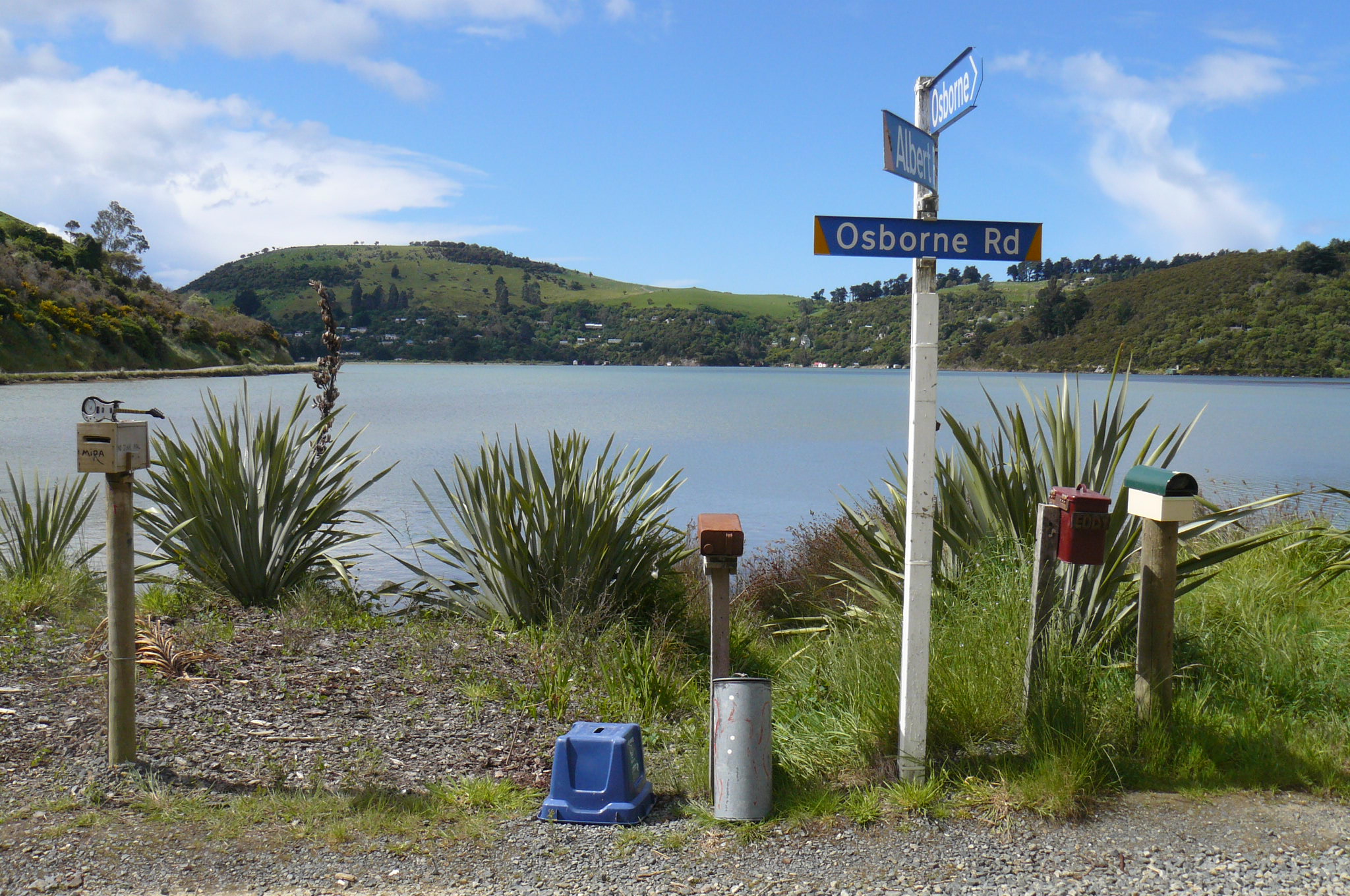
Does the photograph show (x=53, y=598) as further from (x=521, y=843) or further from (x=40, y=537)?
(x=521, y=843)

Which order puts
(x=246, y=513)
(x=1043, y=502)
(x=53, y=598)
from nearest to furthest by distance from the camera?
1. (x=1043, y=502)
2. (x=53, y=598)
3. (x=246, y=513)

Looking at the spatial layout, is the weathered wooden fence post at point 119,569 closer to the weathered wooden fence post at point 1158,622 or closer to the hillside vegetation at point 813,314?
the weathered wooden fence post at point 1158,622

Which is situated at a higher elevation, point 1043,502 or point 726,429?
point 1043,502

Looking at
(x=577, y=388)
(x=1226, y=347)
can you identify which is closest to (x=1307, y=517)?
(x=577, y=388)

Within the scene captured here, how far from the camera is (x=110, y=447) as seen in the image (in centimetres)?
395

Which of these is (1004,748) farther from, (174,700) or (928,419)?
(174,700)

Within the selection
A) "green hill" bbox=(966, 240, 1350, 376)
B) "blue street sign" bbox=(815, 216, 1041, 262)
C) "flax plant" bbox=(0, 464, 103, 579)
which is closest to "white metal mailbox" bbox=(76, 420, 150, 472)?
"blue street sign" bbox=(815, 216, 1041, 262)

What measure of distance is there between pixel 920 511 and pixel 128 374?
60.8 m

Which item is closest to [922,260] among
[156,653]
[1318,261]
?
[156,653]

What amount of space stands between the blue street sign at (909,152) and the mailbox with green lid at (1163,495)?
1510 millimetres

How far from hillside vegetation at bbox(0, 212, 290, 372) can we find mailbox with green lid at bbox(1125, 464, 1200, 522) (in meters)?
55.8

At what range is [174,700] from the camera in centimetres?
479

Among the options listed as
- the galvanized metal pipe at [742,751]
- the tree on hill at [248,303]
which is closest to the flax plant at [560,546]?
the galvanized metal pipe at [742,751]

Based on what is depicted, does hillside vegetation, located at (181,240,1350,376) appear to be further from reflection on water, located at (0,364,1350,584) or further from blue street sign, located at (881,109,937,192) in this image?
blue street sign, located at (881,109,937,192)
